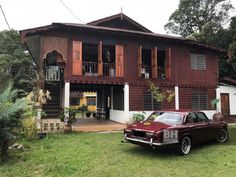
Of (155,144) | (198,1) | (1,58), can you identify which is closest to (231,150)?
(155,144)

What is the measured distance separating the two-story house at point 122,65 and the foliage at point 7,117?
6490 mm

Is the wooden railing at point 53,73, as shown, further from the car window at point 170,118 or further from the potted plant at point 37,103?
the car window at point 170,118

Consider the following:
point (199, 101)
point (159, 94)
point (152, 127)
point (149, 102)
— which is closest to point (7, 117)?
point (152, 127)

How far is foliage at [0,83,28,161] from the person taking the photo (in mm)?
6758

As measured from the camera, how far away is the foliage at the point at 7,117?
6758 mm

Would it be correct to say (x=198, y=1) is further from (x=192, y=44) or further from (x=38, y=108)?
(x=38, y=108)

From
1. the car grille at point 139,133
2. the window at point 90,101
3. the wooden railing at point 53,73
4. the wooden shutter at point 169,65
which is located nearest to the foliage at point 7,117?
the car grille at point 139,133

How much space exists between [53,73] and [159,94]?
22.9ft

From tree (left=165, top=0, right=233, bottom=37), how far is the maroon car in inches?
912

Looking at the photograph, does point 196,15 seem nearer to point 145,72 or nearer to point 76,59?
point 145,72

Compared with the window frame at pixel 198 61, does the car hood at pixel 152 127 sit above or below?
below

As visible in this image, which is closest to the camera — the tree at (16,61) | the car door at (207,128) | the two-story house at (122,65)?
the car door at (207,128)

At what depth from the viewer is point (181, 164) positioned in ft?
22.2

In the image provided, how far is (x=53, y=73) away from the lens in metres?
15.6
